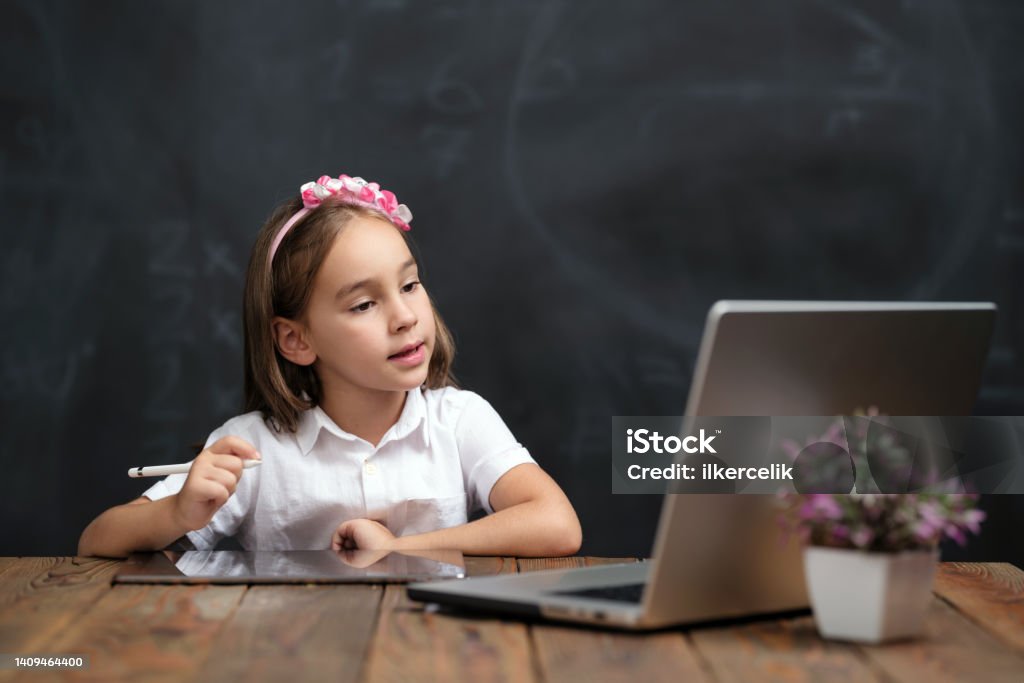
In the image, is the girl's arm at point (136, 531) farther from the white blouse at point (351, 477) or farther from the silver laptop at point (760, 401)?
the silver laptop at point (760, 401)

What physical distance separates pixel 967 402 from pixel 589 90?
5.92 ft

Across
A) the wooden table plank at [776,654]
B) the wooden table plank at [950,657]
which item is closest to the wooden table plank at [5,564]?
the wooden table plank at [776,654]

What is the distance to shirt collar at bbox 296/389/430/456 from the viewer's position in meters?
1.85

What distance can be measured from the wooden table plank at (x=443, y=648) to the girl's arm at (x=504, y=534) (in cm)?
40

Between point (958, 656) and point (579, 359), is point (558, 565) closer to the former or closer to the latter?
point (958, 656)

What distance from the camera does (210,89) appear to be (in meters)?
2.76

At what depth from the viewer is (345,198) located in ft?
6.35

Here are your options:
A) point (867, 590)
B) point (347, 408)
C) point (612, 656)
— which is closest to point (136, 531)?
point (347, 408)

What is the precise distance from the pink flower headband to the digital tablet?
0.63 meters

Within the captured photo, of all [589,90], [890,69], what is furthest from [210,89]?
[890,69]

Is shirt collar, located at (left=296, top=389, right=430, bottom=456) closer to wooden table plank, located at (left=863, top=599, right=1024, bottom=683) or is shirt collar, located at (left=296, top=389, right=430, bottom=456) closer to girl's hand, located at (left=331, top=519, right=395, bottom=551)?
girl's hand, located at (left=331, top=519, right=395, bottom=551)

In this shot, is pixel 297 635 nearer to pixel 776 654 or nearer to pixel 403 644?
pixel 403 644

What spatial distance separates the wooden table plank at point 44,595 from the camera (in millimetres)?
1007

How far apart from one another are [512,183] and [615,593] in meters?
1.83
